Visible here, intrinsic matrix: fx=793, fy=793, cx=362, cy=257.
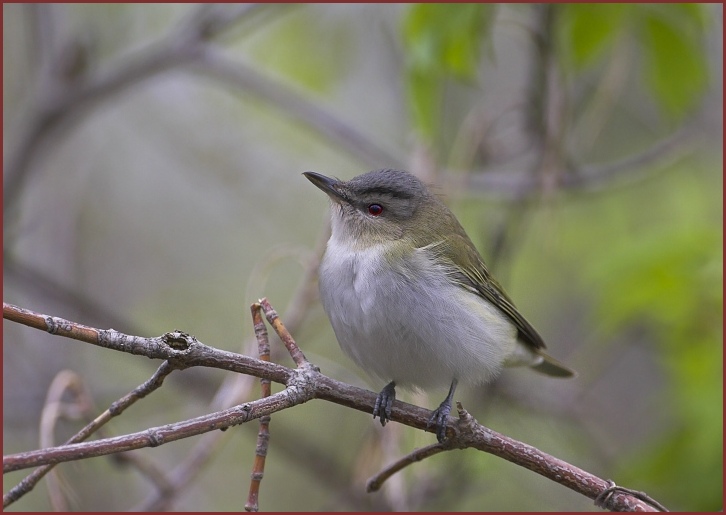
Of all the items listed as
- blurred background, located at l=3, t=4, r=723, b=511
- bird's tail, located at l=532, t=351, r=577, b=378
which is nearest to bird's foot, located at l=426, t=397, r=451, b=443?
blurred background, located at l=3, t=4, r=723, b=511

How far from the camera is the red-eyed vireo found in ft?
10.0

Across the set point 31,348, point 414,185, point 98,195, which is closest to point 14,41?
point 98,195

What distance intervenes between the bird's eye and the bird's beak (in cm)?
12

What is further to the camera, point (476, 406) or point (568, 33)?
point (476, 406)

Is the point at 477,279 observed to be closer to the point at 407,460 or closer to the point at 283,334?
the point at 407,460

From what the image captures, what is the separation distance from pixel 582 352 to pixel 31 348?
3780 mm

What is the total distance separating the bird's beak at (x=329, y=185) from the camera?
345cm

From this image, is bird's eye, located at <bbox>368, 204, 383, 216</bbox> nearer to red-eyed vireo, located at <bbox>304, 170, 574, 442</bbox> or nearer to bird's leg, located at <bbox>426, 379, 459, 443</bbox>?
red-eyed vireo, located at <bbox>304, 170, 574, 442</bbox>

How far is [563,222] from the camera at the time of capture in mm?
6016

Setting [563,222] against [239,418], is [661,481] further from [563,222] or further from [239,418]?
[239,418]

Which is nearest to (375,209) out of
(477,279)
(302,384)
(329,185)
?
(329,185)

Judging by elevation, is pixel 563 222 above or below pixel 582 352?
above

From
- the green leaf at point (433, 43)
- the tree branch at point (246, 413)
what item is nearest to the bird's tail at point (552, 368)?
the green leaf at point (433, 43)

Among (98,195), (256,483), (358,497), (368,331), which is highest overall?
(98,195)
